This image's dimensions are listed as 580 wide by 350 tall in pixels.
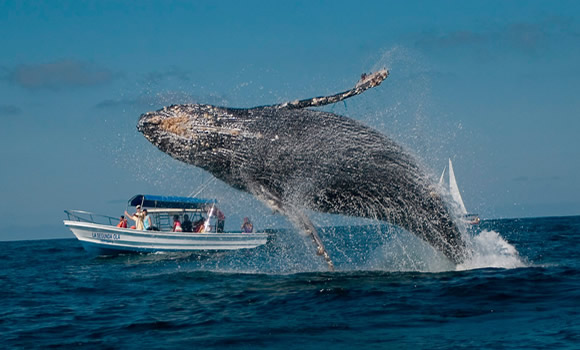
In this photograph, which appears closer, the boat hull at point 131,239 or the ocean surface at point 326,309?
the ocean surface at point 326,309

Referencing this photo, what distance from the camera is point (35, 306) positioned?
12.0m

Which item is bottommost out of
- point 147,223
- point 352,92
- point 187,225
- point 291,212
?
point 291,212

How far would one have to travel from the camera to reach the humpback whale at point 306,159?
10.4m

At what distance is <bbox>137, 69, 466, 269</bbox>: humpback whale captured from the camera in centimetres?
1041

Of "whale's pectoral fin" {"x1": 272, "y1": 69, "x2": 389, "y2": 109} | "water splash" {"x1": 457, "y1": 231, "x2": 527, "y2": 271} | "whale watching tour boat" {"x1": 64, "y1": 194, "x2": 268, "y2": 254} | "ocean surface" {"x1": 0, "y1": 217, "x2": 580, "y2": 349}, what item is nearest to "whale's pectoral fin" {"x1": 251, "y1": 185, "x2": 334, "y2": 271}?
"ocean surface" {"x1": 0, "y1": 217, "x2": 580, "y2": 349}

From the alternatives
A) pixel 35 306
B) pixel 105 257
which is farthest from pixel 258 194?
pixel 105 257

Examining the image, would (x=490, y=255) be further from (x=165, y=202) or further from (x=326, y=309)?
(x=165, y=202)

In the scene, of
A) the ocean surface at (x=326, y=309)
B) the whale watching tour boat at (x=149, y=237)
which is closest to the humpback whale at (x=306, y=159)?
the ocean surface at (x=326, y=309)

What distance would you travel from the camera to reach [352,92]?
34.2ft

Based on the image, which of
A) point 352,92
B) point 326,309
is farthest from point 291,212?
point 326,309

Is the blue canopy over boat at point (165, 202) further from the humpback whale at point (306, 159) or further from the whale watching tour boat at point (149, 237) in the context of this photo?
the humpback whale at point (306, 159)

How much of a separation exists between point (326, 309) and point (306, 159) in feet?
9.42

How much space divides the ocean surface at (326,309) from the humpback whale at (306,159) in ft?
4.48

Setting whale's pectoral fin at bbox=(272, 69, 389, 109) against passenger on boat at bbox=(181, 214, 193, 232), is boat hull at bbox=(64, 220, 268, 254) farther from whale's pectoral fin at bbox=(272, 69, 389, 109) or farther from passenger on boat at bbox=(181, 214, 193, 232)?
whale's pectoral fin at bbox=(272, 69, 389, 109)
